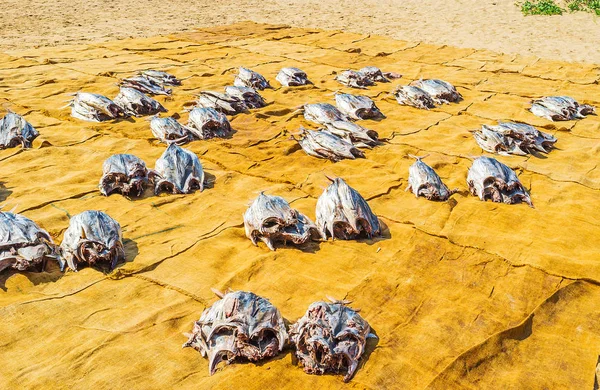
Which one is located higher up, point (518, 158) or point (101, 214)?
point (101, 214)

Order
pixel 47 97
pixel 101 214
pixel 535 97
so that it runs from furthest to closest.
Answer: pixel 535 97, pixel 47 97, pixel 101 214

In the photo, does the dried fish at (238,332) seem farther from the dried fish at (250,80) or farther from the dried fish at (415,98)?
the dried fish at (250,80)

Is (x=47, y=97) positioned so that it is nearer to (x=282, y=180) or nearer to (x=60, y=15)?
(x=282, y=180)

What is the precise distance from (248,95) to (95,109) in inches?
105

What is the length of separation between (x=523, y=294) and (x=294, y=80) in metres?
7.74

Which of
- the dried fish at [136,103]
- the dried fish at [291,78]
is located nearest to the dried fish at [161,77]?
the dried fish at [136,103]

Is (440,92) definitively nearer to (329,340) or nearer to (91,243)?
(91,243)

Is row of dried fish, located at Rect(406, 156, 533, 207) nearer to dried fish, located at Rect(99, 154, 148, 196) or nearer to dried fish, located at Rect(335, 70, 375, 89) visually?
dried fish, located at Rect(99, 154, 148, 196)

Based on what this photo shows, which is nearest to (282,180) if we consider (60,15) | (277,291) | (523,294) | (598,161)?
(277,291)

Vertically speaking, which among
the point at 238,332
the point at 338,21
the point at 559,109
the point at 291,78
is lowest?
the point at 559,109

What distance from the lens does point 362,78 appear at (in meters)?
12.0

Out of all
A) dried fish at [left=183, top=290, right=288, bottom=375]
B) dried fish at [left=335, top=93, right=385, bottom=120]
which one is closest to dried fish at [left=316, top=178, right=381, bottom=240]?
dried fish at [left=183, top=290, right=288, bottom=375]

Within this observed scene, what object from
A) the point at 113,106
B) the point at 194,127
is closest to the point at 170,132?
the point at 194,127

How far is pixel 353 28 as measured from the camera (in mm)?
18703
